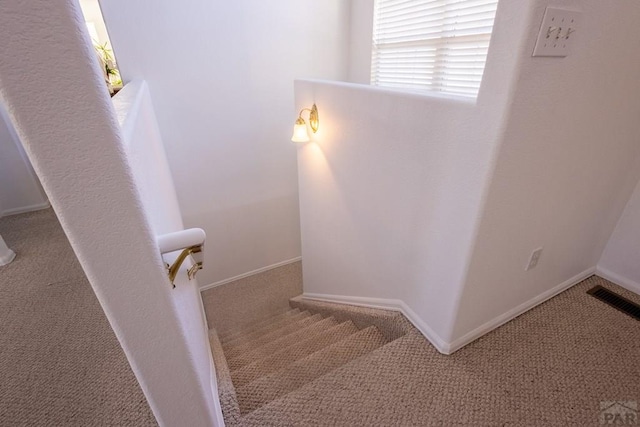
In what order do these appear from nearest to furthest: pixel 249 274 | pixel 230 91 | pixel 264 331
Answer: pixel 264 331
pixel 230 91
pixel 249 274

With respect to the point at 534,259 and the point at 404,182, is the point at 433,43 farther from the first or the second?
the point at 534,259

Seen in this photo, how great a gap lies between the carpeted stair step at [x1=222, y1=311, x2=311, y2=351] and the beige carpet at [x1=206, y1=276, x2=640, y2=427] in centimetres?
56

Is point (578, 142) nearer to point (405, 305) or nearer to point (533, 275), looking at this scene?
point (533, 275)

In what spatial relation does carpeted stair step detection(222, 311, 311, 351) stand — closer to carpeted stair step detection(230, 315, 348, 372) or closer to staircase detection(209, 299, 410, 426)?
staircase detection(209, 299, 410, 426)

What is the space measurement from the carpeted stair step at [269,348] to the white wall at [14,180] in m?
2.75

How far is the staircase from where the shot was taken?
4.19ft

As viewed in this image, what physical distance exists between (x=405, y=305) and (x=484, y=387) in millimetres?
486

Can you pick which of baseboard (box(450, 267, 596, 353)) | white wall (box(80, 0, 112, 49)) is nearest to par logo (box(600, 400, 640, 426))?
baseboard (box(450, 267, 596, 353))

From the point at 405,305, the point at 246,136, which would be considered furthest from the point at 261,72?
the point at 405,305

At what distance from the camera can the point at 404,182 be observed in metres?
1.33

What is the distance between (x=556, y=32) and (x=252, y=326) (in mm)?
2750

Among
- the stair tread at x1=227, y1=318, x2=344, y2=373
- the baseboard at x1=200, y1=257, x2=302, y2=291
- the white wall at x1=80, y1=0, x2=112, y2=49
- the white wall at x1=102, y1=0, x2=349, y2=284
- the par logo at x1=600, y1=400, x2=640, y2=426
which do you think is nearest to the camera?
the par logo at x1=600, y1=400, x2=640, y2=426

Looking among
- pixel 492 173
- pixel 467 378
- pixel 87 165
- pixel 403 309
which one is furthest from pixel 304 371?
pixel 87 165

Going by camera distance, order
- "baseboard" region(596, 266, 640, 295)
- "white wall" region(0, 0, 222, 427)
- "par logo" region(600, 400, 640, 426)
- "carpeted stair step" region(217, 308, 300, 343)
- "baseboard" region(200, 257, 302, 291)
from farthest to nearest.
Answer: "baseboard" region(200, 257, 302, 291) < "carpeted stair step" region(217, 308, 300, 343) < "baseboard" region(596, 266, 640, 295) < "par logo" region(600, 400, 640, 426) < "white wall" region(0, 0, 222, 427)
